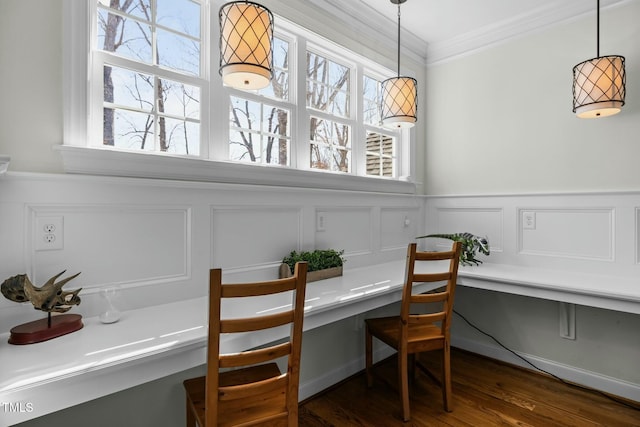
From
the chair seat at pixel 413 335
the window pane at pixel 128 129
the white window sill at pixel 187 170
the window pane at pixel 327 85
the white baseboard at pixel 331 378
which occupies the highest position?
the window pane at pixel 327 85

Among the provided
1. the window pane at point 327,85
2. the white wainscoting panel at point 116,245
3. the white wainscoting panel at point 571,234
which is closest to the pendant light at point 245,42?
the white wainscoting panel at point 116,245

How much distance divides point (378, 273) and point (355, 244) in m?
0.32

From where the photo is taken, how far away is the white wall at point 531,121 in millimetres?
2293

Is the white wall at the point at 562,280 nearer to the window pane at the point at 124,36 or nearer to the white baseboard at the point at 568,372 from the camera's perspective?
the white baseboard at the point at 568,372

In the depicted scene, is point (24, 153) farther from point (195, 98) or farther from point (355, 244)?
point (355, 244)

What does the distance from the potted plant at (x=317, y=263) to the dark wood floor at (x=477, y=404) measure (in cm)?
81

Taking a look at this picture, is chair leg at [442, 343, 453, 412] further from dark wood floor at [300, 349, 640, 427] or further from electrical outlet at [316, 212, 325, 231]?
electrical outlet at [316, 212, 325, 231]

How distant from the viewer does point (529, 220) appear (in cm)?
269

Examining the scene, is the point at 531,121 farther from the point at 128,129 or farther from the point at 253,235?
the point at 128,129

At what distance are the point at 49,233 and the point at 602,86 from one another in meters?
2.97

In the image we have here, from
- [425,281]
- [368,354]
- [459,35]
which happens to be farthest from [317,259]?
[459,35]

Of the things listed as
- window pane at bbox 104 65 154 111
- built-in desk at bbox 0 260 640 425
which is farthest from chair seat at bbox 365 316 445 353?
window pane at bbox 104 65 154 111

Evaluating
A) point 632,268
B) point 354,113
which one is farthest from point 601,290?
point 354,113

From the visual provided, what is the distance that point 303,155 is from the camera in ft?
7.70
